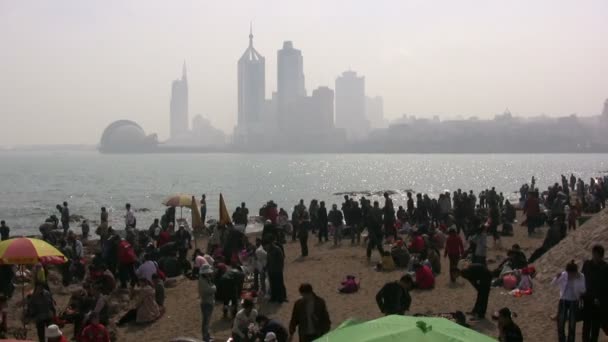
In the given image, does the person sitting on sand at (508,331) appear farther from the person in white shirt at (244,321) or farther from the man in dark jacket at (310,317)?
the person in white shirt at (244,321)

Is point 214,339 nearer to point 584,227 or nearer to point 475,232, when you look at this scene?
point 475,232

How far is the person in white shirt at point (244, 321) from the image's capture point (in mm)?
8469

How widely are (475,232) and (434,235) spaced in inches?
160

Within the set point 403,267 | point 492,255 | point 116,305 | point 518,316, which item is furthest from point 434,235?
point 116,305

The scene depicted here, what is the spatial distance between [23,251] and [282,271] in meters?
4.59

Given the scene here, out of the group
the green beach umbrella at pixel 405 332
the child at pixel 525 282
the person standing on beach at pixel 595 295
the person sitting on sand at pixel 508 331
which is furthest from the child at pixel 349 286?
the green beach umbrella at pixel 405 332

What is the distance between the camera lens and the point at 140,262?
1416cm

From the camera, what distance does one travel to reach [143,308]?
37.2 ft

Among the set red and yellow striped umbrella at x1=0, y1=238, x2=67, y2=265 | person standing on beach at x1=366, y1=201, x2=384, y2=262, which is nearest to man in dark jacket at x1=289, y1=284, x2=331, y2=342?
red and yellow striped umbrella at x1=0, y1=238, x2=67, y2=265

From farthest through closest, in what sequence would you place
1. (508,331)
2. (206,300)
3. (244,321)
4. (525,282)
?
(525,282) < (206,300) < (244,321) < (508,331)

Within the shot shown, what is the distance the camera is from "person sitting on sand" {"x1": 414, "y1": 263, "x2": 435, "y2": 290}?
41.6 ft

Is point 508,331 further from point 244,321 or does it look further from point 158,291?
point 158,291

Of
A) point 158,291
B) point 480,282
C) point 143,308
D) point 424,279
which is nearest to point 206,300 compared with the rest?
point 143,308

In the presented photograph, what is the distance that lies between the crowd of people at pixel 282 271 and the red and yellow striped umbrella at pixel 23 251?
0.71 m
